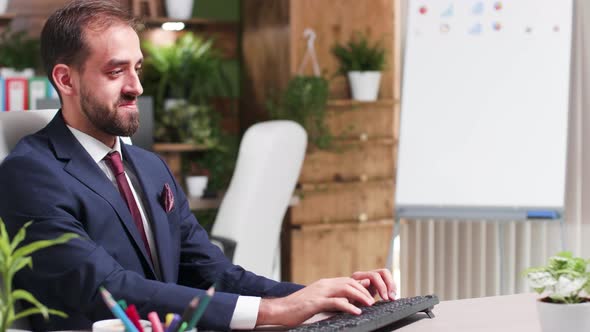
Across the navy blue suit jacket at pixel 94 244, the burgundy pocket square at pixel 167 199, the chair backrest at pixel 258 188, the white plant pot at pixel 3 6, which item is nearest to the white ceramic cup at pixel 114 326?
the navy blue suit jacket at pixel 94 244

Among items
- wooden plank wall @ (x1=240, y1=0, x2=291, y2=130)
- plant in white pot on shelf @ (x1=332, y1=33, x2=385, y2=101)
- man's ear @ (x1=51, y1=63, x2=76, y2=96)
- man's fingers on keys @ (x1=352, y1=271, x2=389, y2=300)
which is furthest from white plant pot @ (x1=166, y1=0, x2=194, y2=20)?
man's fingers on keys @ (x1=352, y1=271, x2=389, y2=300)

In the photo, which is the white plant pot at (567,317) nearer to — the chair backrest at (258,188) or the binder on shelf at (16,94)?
the chair backrest at (258,188)

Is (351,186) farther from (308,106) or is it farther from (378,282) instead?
(378,282)

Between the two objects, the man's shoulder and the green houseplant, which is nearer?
the man's shoulder

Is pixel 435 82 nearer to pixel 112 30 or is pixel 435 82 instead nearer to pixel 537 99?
pixel 537 99

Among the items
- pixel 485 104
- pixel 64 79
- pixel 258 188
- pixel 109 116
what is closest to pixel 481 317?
pixel 109 116

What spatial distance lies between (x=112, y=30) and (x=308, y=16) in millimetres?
3166

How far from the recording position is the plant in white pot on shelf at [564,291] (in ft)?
4.24

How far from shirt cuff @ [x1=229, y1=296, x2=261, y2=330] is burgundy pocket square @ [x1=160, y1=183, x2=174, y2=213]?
1.33 feet

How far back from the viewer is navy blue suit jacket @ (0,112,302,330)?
1.54 m

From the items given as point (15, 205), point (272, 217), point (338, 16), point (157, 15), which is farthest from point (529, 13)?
point (15, 205)

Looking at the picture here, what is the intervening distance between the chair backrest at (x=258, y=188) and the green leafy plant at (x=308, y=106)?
1.01 metres

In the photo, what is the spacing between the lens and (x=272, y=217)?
363 centimetres

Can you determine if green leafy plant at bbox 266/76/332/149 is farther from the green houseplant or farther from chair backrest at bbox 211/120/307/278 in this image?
chair backrest at bbox 211/120/307/278
